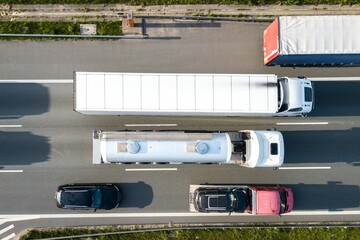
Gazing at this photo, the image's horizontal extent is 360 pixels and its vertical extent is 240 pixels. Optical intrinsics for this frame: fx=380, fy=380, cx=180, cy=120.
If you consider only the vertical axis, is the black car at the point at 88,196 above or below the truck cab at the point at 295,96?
below

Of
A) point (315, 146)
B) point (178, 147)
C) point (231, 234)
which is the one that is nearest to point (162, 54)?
point (178, 147)

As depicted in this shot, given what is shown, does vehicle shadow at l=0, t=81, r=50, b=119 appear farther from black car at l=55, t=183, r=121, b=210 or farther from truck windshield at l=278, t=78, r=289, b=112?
truck windshield at l=278, t=78, r=289, b=112

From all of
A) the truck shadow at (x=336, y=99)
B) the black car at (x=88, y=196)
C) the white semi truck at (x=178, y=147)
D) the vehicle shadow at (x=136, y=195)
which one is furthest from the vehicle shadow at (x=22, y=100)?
the truck shadow at (x=336, y=99)

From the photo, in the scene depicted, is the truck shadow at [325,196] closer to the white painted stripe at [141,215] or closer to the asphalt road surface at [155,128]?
the asphalt road surface at [155,128]

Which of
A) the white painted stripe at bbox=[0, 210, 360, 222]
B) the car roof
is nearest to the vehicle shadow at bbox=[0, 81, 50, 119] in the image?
the car roof

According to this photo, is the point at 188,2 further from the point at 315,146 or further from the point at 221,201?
the point at 221,201

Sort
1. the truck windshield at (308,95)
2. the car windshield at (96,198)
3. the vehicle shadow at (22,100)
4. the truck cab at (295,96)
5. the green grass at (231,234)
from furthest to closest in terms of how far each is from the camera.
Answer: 1. the vehicle shadow at (22,100)
2. the green grass at (231,234)
3. the truck windshield at (308,95)
4. the car windshield at (96,198)
5. the truck cab at (295,96)

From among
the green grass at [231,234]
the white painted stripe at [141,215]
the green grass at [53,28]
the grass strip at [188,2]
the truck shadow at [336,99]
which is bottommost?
the green grass at [231,234]
